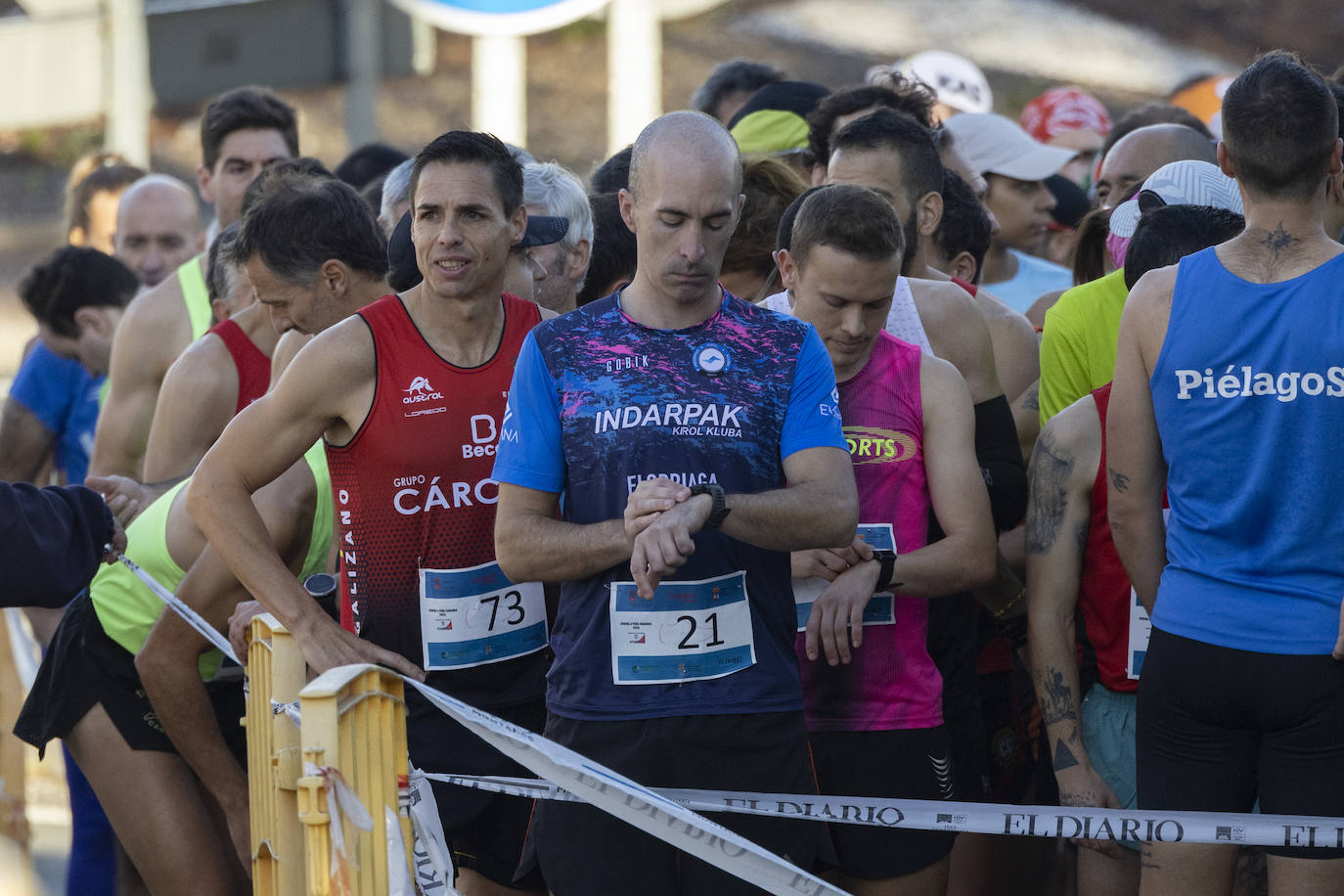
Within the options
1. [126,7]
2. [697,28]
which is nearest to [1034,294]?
[697,28]

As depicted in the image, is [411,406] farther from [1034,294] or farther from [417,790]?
[1034,294]

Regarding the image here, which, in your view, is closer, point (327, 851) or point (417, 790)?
point (327, 851)

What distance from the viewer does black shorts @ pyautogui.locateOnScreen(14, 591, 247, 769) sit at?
3.95 meters

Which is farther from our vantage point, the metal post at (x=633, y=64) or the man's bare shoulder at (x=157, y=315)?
the metal post at (x=633, y=64)

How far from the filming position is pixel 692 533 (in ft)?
8.82

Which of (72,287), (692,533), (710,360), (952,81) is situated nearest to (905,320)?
(710,360)

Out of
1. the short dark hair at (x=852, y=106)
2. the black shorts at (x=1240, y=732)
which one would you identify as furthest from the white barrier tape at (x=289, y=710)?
the short dark hair at (x=852, y=106)

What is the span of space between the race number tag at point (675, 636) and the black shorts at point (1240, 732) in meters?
0.78

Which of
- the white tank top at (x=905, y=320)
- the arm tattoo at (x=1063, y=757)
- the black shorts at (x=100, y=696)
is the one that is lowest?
the black shorts at (x=100, y=696)

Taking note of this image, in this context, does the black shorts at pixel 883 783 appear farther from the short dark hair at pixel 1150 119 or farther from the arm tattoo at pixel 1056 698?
the short dark hair at pixel 1150 119

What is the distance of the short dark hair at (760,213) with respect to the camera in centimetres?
413

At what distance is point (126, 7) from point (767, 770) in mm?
13494

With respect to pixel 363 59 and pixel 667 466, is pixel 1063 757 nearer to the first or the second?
pixel 667 466

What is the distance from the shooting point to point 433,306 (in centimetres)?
326
